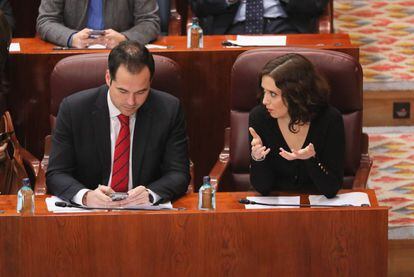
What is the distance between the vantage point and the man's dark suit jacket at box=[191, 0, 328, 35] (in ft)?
11.0

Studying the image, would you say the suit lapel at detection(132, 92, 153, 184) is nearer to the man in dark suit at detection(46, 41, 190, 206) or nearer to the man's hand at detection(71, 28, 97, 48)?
the man in dark suit at detection(46, 41, 190, 206)

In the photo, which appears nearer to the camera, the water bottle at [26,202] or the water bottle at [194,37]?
the water bottle at [26,202]

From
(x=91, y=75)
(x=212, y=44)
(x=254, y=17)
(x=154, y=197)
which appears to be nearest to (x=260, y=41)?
(x=212, y=44)

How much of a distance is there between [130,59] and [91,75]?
0.89ft

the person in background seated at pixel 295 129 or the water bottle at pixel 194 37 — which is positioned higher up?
the water bottle at pixel 194 37

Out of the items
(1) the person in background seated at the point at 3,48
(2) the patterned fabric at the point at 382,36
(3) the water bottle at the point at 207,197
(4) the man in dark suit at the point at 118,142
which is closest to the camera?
(3) the water bottle at the point at 207,197

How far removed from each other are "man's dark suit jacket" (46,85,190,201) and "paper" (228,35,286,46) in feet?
1.99

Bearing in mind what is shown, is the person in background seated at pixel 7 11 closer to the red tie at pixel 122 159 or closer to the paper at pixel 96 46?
the paper at pixel 96 46

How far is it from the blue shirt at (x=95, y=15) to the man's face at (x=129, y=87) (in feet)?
2.77

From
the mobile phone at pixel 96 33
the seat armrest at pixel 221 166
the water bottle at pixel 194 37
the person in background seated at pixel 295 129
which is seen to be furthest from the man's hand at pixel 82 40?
the person in background seated at pixel 295 129

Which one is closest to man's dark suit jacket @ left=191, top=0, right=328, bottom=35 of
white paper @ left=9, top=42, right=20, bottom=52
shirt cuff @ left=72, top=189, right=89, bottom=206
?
white paper @ left=9, top=42, right=20, bottom=52

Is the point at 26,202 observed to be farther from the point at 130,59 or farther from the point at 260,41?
the point at 260,41

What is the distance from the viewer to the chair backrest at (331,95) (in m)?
2.49

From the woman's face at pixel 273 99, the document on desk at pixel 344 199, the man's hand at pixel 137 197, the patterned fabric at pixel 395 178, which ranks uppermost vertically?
the woman's face at pixel 273 99
